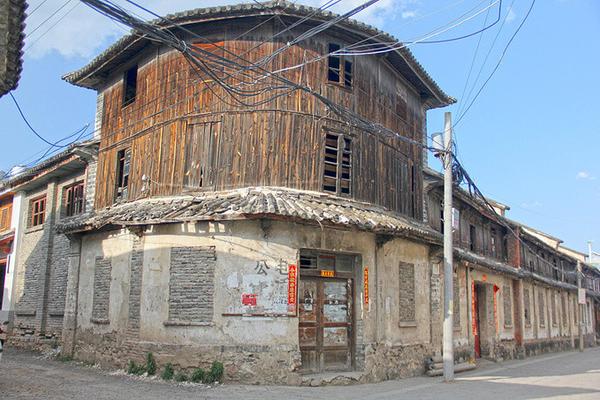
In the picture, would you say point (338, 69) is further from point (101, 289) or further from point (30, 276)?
point (30, 276)

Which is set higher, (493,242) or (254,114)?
(254,114)

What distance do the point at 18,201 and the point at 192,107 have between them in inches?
485

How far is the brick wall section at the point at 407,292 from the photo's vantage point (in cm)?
1575

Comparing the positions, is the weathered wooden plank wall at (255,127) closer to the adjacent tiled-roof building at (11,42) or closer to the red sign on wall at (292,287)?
the red sign on wall at (292,287)

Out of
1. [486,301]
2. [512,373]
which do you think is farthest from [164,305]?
[486,301]

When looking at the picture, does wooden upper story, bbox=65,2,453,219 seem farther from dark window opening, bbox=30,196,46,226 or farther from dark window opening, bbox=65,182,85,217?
dark window opening, bbox=30,196,46,226

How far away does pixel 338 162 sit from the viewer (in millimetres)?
14875

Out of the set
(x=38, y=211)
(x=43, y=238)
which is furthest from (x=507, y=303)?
(x=38, y=211)

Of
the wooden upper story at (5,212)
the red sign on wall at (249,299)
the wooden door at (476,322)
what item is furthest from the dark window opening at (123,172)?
the wooden door at (476,322)

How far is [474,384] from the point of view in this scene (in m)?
13.9

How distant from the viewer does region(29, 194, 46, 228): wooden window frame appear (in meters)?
21.6

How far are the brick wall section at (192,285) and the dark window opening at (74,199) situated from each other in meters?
7.21

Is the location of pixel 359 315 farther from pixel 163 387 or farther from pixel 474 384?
pixel 163 387

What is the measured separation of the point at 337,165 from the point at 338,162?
9 centimetres
